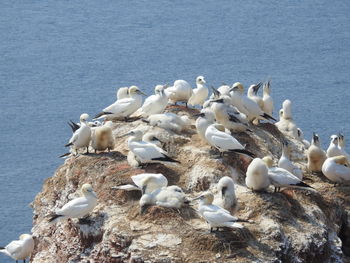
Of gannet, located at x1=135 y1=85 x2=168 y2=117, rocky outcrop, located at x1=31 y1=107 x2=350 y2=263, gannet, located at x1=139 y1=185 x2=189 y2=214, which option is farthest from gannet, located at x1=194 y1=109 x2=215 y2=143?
gannet, located at x1=139 y1=185 x2=189 y2=214

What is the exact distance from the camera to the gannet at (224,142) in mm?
22141

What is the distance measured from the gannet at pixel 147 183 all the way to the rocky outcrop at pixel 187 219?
239 millimetres

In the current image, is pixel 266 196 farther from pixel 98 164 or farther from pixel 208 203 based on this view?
pixel 98 164

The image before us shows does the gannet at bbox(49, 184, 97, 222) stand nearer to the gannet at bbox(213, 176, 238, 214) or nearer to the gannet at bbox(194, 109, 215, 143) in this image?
the gannet at bbox(213, 176, 238, 214)

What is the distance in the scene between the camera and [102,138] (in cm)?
2328

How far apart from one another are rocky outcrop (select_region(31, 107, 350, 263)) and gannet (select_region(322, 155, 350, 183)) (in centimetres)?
26

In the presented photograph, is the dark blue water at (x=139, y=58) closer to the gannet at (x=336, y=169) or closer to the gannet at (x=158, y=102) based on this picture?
the gannet at (x=158, y=102)

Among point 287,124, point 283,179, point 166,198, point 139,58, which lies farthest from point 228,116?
point 139,58

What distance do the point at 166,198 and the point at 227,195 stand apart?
1.11m

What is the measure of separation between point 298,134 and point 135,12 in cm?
2857

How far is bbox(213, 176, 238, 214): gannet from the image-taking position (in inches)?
822

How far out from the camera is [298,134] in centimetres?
2634

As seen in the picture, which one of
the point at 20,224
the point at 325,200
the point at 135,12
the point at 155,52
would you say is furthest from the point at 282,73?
the point at 325,200

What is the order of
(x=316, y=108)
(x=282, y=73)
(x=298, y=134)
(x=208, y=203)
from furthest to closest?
(x=282, y=73), (x=316, y=108), (x=298, y=134), (x=208, y=203)
